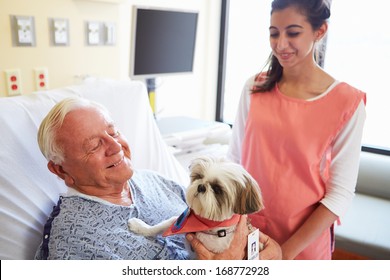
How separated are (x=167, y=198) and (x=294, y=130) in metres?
0.54

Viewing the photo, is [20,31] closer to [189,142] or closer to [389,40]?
[189,142]

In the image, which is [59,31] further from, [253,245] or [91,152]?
[253,245]

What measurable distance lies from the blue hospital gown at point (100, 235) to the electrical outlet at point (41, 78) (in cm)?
110

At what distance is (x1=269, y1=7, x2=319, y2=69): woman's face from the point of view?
1.09 meters

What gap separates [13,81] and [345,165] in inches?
65.9

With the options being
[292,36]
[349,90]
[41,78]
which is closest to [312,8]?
[292,36]

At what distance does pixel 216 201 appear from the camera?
0.96 meters

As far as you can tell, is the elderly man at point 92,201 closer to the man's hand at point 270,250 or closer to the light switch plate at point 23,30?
the man's hand at point 270,250

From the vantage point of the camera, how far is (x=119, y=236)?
107 centimetres

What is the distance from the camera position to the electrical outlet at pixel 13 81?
185cm

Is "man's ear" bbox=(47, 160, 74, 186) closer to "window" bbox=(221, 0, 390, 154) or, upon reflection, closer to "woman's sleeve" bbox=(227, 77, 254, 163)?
"woman's sleeve" bbox=(227, 77, 254, 163)

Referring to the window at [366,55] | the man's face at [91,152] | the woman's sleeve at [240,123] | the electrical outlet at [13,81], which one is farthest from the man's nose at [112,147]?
the window at [366,55]

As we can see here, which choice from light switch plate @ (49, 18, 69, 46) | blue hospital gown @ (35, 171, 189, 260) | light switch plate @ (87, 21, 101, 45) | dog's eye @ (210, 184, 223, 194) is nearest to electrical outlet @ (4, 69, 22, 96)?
light switch plate @ (49, 18, 69, 46)
